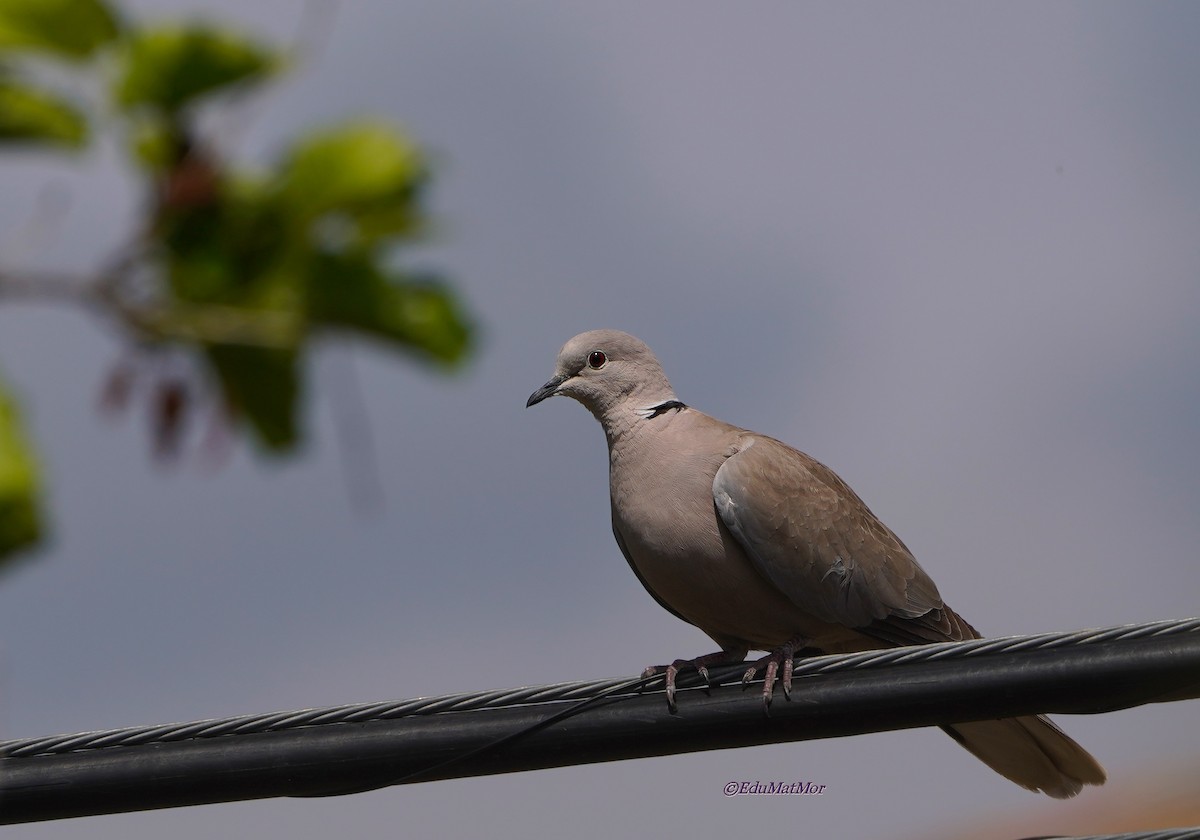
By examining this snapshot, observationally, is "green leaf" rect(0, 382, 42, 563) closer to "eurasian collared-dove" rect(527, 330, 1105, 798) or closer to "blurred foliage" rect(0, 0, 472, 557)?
"blurred foliage" rect(0, 0, 472, 557)

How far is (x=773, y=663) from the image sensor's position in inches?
164

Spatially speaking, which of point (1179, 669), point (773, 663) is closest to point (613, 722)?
point (773, 663)

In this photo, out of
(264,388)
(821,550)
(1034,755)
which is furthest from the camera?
(821,550)

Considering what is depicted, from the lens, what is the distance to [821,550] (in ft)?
17.6

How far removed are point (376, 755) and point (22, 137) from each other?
2.96 metres

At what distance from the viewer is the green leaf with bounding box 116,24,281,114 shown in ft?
2.96

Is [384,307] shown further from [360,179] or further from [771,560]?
[771,560]

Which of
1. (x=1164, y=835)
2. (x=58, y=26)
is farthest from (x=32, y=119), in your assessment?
(x=1164, y=835)

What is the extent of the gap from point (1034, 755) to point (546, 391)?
8.04ft

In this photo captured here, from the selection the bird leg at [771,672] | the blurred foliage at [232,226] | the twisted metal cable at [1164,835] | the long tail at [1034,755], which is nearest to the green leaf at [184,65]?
the blurred foliage at [232,226]

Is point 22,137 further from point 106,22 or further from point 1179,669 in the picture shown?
point 1179,669

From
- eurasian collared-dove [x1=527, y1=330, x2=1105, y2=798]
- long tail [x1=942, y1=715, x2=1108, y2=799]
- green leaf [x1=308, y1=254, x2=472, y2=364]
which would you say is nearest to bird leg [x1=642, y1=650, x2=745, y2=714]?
eurasian collared-dove [x1=527, y1=330, x2=1105, y2=798]

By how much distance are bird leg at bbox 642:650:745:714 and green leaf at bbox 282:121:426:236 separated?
298 cm

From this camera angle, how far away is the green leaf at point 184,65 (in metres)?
0.90
